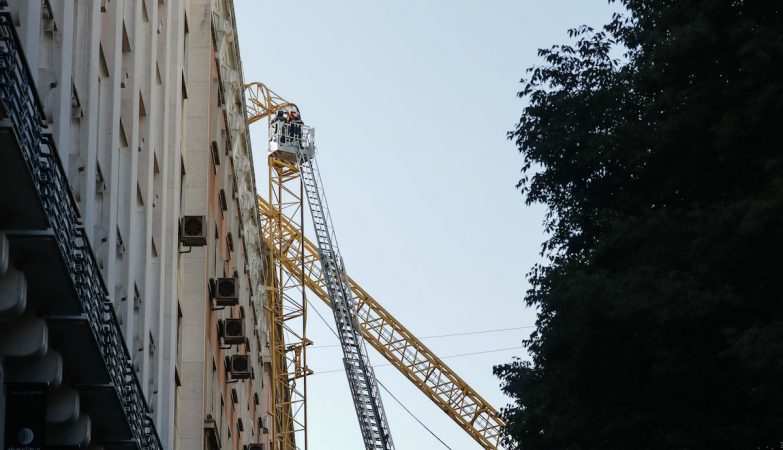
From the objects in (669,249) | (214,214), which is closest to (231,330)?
(214,214)

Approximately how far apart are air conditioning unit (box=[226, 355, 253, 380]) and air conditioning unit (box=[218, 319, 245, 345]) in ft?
8.62

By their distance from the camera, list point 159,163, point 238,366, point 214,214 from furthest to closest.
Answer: point 238,366 → point 214,214 → point 159,163

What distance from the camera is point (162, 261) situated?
32.4 metres

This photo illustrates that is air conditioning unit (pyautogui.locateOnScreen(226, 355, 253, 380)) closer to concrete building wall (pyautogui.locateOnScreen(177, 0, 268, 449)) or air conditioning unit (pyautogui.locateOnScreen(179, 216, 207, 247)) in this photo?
concrete building wall (pyautogui.locateOnScreen(177, 0, 268, 449))

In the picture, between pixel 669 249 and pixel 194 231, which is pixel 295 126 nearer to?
pixel 194 231

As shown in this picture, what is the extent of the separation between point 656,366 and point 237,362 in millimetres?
22421

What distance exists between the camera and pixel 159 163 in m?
32.6

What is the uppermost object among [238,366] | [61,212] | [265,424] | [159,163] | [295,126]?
[295,126]

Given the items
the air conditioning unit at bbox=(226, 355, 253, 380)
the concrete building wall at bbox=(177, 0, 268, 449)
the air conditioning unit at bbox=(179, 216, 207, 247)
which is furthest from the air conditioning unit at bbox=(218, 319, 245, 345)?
the air conditioning unit at bbox=(179, 216, 207, 247)

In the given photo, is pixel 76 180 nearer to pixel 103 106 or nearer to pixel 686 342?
pixel 103 106

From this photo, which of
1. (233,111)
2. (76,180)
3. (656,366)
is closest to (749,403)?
(656,366)

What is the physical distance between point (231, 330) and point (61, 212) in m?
24.1

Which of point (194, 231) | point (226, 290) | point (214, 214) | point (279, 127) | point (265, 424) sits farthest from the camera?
point (279, 127)

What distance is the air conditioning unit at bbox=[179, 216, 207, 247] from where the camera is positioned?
3472cm
